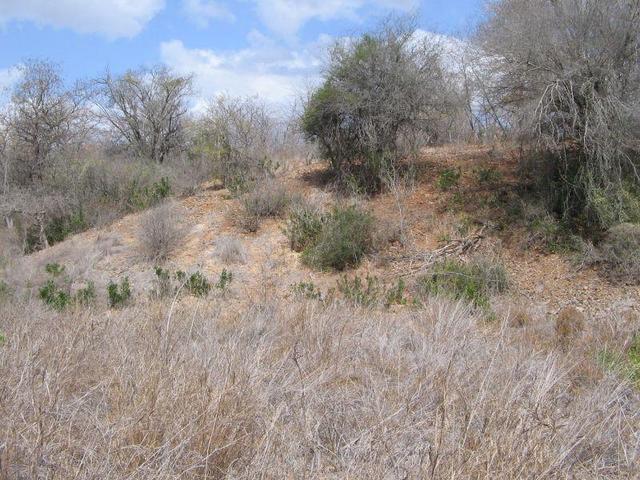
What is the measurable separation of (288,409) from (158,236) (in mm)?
10802

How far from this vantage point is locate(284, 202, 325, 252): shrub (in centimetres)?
1345

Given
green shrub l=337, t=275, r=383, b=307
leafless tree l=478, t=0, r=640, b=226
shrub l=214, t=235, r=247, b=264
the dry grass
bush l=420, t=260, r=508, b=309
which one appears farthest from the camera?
shrub l=214, t=235, r=247, b=264

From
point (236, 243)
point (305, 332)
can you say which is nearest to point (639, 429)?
point (305, 332)

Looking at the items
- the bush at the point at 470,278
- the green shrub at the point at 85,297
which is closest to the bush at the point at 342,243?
the bush at the point at 470,278

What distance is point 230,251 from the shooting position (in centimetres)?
1332

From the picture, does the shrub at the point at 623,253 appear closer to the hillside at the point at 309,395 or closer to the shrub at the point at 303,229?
the hillside at the point at 309,395

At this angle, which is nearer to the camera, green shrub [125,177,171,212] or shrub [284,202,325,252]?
shrub [284,202,325,252]

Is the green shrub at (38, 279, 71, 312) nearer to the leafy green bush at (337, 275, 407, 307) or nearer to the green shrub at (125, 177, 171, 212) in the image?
the leafy green bush at (337, 275, 407, 307)

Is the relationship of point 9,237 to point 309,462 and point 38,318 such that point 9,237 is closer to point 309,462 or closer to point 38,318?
point 38,318

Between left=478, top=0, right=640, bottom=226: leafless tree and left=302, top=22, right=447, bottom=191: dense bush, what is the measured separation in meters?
2.74

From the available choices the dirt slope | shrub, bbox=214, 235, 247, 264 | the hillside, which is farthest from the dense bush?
the hillside

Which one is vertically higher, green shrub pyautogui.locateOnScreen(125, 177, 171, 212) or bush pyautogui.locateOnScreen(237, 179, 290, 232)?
green shrub pyautogui.locateOnScreen(125, 177, 171, 212)

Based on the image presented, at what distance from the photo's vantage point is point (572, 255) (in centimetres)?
1169

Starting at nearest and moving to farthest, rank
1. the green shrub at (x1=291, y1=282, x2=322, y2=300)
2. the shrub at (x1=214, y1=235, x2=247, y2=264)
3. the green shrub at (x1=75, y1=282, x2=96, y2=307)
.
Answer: the green shrub at (x1=75, y1=282, x2=96, y2=307)
the green shrub at (x1=291, y1=282, x2=322, y2=300)
the shrub at (x1=214, y1=235, x2=247, y2=264)
